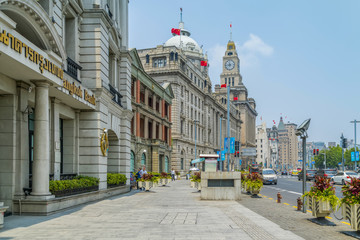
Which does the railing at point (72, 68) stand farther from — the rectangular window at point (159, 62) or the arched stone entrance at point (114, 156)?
the rectangular window at point (159, 62)

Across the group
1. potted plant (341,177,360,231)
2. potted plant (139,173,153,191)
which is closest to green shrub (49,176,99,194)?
potted plant (139,173,153,191)

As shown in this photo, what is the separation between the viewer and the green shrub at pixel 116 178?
25.9 m

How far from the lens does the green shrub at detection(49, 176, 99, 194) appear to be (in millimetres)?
16922

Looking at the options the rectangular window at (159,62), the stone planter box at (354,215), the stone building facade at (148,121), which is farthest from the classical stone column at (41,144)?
the rectangular window at (159,62)

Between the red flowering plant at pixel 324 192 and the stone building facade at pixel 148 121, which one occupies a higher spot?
the stone building facade at pixel 148 121

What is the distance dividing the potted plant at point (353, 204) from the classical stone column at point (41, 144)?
10.1m

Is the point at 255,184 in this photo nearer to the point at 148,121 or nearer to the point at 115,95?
the point at 115,95

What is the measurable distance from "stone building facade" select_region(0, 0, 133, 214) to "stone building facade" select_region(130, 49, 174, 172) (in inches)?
687

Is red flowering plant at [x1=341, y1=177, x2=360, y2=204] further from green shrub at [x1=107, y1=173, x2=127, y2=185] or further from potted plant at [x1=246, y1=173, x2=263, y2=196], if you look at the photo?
green shrub at [x1=107, y1=173, x2=127, y2=185]

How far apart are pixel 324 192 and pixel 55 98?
11857 millimetres

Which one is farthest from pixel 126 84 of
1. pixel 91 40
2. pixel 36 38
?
pixel 36 38

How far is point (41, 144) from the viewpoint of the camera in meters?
15.8

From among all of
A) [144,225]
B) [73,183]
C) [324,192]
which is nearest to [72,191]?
[73,183]

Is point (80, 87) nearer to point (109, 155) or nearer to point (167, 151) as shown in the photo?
point (109, 155)
